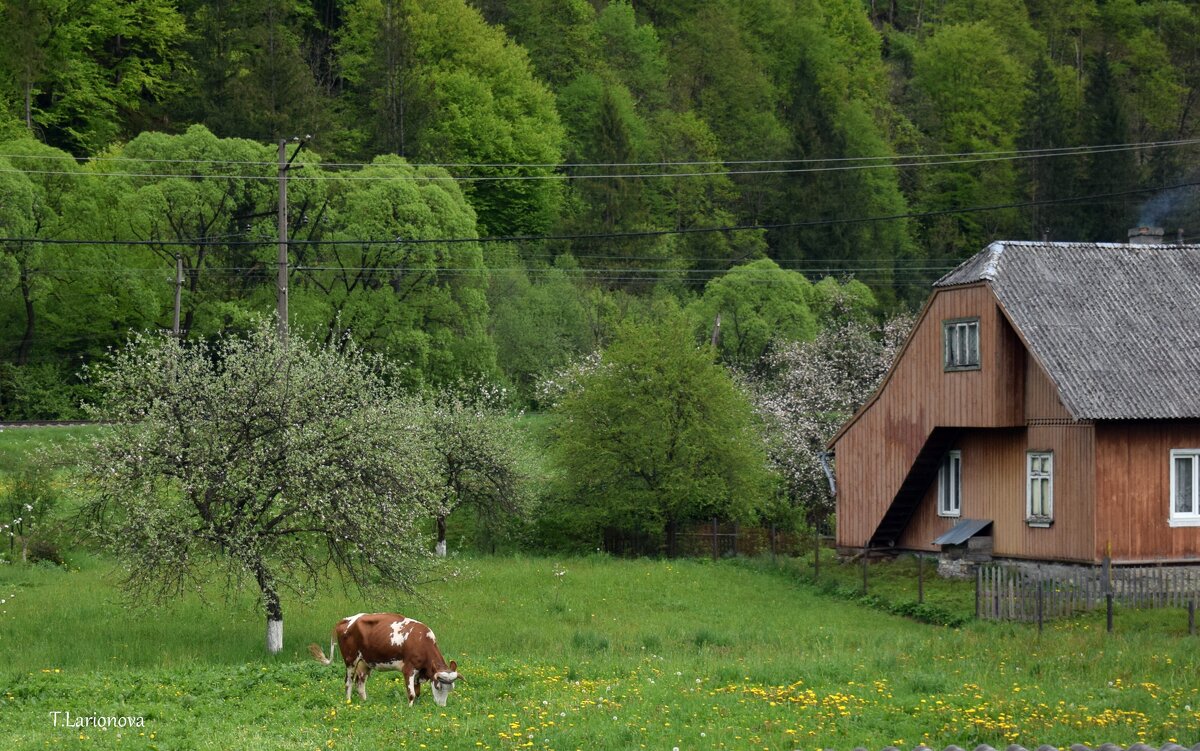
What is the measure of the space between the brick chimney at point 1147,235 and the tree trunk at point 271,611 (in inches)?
1002

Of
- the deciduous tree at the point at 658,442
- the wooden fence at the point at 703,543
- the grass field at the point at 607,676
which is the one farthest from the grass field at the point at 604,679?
the wooden fence at the point at 703,543

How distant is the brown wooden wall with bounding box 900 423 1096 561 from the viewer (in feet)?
107

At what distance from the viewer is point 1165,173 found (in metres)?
95.2

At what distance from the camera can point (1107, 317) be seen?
34.2 metres

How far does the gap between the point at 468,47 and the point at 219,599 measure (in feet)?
235

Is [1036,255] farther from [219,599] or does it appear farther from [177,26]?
[177,26]

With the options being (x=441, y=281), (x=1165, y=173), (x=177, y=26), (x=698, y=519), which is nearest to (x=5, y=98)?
(x=177, y=26)

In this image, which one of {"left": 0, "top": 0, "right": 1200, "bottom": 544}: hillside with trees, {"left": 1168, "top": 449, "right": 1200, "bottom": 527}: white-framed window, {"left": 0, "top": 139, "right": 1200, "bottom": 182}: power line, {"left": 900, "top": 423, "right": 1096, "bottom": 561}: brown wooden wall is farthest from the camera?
{"left": 0, "top": 139, "right": 1200, "bottom": 182}: power line

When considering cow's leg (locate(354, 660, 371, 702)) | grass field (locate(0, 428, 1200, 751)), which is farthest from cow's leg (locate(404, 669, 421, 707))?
cow's leg (locate(354, 660, 371, 702))

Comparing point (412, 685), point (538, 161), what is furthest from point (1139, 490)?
point (538, 161)

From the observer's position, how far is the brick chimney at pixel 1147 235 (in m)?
39.3

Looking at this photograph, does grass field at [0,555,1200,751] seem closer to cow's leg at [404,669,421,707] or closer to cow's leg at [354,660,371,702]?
cow's leg at [404,669,421,707]

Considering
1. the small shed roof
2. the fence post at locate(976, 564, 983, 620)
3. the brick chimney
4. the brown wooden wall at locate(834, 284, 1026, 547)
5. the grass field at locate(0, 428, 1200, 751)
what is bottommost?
the grass field at locate(0, 428, 1200, 751)

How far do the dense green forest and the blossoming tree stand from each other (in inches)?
871
